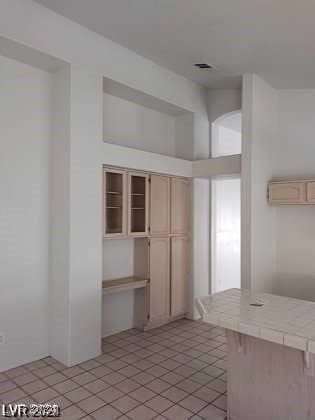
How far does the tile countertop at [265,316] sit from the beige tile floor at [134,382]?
0.82 m

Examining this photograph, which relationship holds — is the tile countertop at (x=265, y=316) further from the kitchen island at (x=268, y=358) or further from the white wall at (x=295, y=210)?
the white wall at (x=295, y=210)

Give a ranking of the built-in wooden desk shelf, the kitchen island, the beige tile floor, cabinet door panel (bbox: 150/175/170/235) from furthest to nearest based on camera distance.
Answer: cabinet door panel (bbox: 150/175/170/235), the built-in wooden desk shelf, the beige tile floor, the kitchen island

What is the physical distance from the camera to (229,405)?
2.42m

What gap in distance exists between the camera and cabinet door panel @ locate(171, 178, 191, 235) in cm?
460

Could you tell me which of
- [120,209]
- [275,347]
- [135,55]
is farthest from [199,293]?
[135,55]

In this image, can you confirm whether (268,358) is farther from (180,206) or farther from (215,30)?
(215,30)

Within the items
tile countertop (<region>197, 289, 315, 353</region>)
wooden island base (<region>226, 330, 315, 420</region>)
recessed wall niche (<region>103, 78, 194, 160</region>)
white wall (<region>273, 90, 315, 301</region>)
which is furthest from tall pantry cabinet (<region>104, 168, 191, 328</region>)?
wooden island base (<region>226, 330, 315, 420</region>)

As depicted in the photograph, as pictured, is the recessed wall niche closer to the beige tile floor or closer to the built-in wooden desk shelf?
the built-in wooden desk shelf

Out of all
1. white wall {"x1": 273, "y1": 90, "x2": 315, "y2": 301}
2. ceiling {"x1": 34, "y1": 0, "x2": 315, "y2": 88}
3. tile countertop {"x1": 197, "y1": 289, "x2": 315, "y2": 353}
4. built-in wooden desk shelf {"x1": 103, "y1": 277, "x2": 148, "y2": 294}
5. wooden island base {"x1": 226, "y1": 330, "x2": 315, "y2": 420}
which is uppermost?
ceiling {"x1": 34, "y1": 0, "x2": 315, "y2": 88}

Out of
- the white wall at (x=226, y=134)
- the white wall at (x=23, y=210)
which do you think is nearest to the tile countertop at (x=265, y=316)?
the white wall at (x=23, y=210)

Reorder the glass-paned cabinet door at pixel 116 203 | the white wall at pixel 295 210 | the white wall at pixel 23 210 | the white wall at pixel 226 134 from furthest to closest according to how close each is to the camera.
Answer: the white wall at pixel 226 134, the white wall at pixel 295 210, the glass-paned cabinet door at pixel 116 203, the white wall at pixel 23 210

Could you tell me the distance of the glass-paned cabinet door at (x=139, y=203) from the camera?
13.4 ft

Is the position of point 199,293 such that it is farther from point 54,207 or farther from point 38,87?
point 38,87

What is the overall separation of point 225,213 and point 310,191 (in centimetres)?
205
